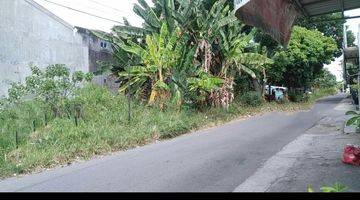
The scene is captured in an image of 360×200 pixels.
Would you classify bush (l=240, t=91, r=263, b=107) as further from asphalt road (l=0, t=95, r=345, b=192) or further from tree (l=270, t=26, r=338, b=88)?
asphalt road (l=0, t=95, r=345, b=192)

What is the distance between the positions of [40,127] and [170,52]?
7.08m

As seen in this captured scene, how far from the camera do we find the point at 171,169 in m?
9.07

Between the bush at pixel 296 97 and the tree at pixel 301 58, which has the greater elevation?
the tree at pixel 301 58

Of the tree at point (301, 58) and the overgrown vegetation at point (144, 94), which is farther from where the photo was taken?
the tree at point (301, 58)

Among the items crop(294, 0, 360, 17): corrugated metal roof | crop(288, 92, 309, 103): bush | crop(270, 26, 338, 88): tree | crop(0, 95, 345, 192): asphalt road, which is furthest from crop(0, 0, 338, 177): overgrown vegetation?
crop(294, 0, 360, 17): corrugated metal roof

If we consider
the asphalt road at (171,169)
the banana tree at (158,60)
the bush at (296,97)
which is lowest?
the asphalt road at (171,169)

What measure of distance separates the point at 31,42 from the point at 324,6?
476 inches

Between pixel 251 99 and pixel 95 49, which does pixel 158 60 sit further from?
pixel 251 99

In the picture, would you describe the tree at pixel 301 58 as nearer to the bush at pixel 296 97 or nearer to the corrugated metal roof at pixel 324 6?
the bush at pixel 296 97

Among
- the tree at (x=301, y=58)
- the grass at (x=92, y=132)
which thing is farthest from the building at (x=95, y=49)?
the tree at (x=301, y=58)

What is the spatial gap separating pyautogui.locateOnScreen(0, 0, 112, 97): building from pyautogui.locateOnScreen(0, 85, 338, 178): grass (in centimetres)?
258

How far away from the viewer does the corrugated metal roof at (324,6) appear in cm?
842

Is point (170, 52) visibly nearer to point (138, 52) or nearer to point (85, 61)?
point (138, 52)

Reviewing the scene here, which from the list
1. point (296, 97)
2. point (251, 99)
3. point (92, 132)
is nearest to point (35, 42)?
point (92, 132)
